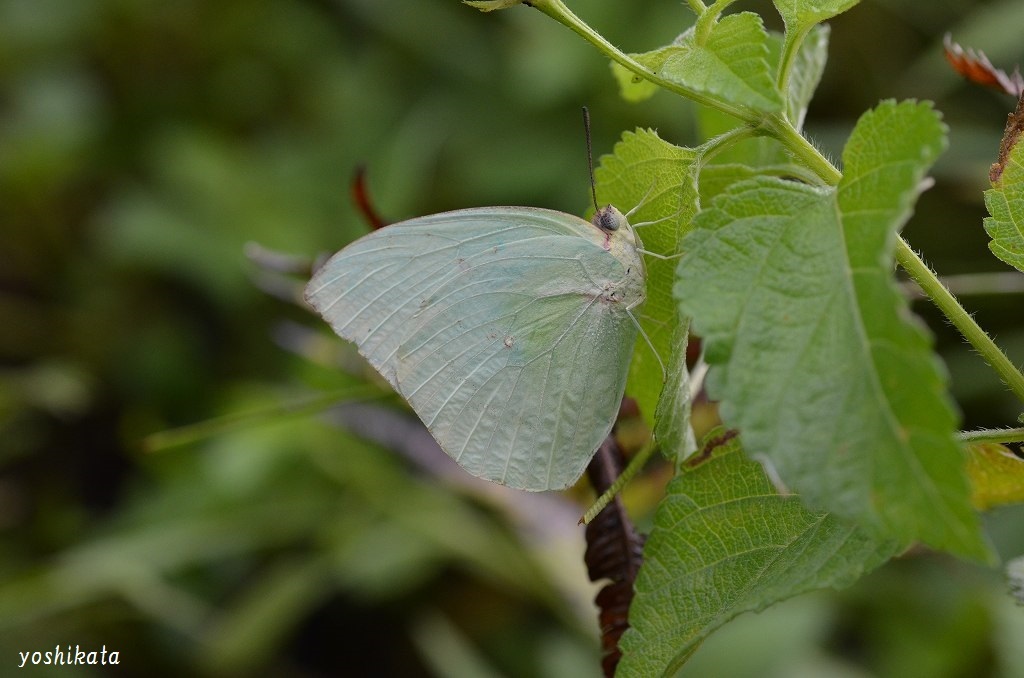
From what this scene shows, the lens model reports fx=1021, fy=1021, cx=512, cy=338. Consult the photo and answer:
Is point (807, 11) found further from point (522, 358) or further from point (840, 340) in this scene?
point (522, 358)

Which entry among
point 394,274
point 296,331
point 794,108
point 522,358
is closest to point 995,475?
point 794,108

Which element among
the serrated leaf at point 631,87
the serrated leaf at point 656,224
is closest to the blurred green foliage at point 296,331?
the serrated leaf at point 656,224

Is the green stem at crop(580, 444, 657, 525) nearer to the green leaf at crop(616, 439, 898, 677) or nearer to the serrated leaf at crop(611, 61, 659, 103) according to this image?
the green leaf at crop(616, 439, 898, 677)

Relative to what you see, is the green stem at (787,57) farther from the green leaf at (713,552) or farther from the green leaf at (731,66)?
the green leaf at (713,552)

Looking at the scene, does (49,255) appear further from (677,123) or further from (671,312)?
(671,312)

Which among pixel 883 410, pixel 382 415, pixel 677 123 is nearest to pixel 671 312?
pixel 883 410

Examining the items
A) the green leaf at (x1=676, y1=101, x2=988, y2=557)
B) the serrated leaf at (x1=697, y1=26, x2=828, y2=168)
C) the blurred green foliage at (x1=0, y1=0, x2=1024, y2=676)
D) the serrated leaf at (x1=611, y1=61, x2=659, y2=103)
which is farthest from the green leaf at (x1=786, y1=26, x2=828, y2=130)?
the blurred green foliage at (x1=0, y1=0, x2=1024, y2=676)
